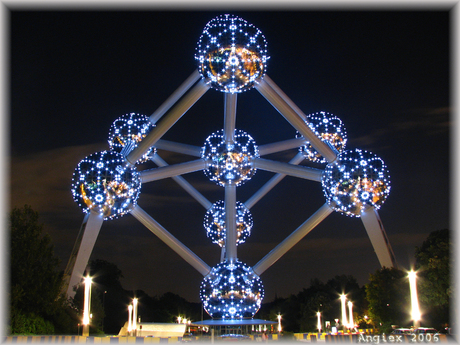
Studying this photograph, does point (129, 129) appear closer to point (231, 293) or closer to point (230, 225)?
point (230, 225)

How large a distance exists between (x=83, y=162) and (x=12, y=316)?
8.63m

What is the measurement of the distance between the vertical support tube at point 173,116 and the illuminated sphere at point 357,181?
651 centimetres

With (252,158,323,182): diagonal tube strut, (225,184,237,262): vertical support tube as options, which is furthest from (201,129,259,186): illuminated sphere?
(252,158,323,182): diagonal tube strut

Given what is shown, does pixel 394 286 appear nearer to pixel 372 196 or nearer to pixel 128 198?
pixel 372 196

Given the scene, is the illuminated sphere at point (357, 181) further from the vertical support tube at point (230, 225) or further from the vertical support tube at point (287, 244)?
the vertical support tube at point (230, 225)

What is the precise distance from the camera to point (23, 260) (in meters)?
25.1

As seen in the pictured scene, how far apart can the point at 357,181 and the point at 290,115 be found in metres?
3.92

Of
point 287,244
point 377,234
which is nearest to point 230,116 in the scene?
point 287,244

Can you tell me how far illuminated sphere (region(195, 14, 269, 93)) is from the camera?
745 inches

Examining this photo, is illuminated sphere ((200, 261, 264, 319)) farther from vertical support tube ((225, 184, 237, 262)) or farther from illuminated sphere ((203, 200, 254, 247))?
illuminated sphere ((203, 200, 254, 247))

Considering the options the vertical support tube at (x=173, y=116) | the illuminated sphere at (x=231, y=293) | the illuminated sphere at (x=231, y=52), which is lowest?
the illuminated sphere at (x=231, y=293)

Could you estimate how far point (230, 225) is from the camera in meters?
21.5

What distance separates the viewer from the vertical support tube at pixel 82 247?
2266cm

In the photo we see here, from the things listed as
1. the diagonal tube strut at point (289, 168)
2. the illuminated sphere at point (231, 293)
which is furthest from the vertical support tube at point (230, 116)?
the illuminated sphere at point (231, 293)
